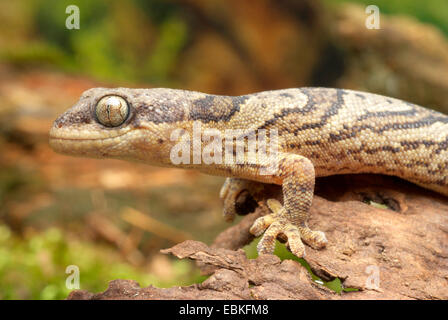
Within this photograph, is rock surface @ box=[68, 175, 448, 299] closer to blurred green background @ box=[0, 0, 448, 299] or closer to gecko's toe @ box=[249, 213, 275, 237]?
gecko's toe @ box=[249, 213, 275, 237]

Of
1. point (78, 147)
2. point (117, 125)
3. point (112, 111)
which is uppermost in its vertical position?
point (112, 111)

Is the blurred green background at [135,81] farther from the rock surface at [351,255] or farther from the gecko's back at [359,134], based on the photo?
the gecko's back at [359,134]

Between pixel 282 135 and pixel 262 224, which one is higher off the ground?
pixel 282 135

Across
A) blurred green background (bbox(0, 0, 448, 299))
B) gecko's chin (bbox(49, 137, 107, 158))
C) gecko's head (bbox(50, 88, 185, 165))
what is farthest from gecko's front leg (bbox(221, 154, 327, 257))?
gecko's chin (bbox(49, 137, 107, 158))

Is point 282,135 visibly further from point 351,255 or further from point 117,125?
point 117,125

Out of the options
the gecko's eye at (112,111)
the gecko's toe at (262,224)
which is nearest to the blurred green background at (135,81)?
the gecko's toe at (262,224)


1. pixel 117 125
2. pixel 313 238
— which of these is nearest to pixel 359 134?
pixel 313 238
